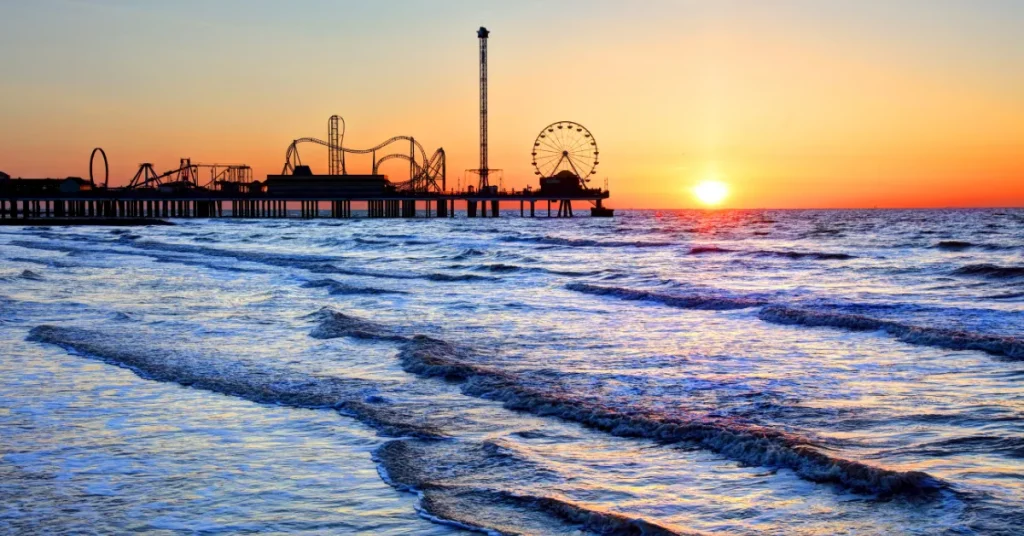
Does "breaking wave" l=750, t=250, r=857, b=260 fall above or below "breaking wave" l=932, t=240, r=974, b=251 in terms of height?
below

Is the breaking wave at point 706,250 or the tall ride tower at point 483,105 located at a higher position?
the tall ride tower at point 483,105

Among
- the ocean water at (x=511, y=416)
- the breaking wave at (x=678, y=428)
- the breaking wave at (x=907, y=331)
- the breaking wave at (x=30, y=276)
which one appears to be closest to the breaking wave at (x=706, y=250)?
the ocean water at (x=511, y=416)

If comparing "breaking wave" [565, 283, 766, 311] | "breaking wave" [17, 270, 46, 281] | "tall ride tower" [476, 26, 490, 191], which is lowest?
"breaking wave" [565, 283, 766, 311]

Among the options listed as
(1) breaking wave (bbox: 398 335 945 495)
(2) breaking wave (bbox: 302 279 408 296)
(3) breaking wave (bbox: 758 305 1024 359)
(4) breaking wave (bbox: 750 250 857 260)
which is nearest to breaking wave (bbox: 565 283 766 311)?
(3) breaking wave (bbox: 758 305 1024 359)

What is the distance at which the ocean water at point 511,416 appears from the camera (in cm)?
691

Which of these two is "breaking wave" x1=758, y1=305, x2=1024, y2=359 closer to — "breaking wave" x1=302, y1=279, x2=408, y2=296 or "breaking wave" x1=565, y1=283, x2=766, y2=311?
"breaking wave" x1=565, y1=283, x2=766, y2=311

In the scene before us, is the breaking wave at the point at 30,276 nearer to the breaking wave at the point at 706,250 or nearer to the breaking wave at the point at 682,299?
the breaking wave at the point at 682,299

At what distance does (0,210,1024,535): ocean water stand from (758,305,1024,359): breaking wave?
87 mm

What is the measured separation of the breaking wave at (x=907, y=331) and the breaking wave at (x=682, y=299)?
1.29m

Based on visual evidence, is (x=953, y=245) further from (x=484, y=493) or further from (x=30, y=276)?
(x=484, y=493)

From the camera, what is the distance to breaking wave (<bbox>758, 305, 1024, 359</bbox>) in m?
14.8

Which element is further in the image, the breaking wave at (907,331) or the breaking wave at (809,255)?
the breaking wave at (809,255)

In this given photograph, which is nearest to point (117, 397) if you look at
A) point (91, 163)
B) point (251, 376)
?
point (251, 376)

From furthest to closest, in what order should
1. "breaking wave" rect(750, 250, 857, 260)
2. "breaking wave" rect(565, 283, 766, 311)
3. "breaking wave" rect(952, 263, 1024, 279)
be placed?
"breaking wave" rect(750, 250, 857, 260), "breaking wave" rect(952, 263, 1024, 279), "breaking wave" rect(565, 283, 766, 311)
